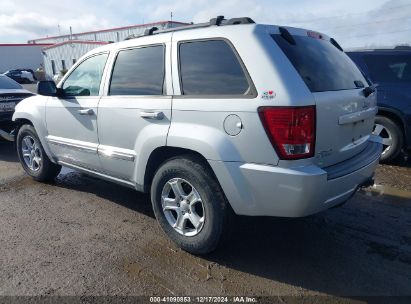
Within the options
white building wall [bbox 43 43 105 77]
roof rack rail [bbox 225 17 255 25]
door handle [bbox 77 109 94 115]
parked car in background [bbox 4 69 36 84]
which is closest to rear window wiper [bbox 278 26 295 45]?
roof rack rail [bbox 225 17 255 25]

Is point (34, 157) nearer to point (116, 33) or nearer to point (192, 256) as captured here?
point (192, 256)

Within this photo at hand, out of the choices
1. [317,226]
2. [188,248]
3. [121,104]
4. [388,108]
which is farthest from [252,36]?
[388,108]

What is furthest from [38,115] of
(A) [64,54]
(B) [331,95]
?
(A) [64,54]

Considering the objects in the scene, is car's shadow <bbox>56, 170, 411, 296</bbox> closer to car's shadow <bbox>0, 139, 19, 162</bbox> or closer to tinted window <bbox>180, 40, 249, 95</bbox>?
tinted window <bbox>180, 40, 249, 95</bbox>

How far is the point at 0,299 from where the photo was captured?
2.75m

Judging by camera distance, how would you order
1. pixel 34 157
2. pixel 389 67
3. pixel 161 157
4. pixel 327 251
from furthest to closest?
pixel 389 67
pixel 34 157
pixel 161 157
pixel 327 251

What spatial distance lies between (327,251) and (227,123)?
1562 millimetres

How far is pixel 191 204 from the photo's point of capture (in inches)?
129

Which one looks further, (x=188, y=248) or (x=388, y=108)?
(x=388, y=108)

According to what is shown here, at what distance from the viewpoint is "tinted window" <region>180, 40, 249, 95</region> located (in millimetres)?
2914

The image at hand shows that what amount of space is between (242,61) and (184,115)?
25.8 inches

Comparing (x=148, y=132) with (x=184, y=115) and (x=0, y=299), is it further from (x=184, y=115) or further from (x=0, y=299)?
(x=0, y=299)

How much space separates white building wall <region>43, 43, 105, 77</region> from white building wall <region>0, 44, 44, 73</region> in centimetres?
568

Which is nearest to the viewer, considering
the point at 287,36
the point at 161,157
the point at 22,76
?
the point at 287,36
